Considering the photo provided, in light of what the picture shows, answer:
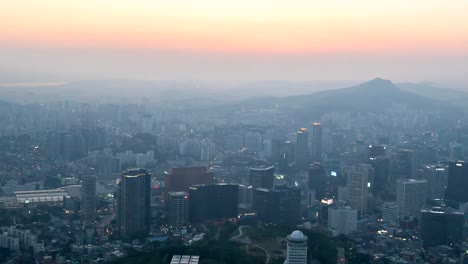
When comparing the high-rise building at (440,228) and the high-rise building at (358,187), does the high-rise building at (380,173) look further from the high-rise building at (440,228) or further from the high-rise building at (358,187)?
the high-rise building at (440,228)

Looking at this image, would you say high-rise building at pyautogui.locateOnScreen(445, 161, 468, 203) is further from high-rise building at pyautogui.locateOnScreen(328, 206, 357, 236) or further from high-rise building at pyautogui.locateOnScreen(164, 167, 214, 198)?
high-rise building at pyautogui.locateOnScreen(164, 167, 214, 198)

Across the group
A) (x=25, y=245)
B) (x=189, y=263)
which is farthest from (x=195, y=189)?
(x=189, y=263)

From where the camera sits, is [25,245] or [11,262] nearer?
[11,262]

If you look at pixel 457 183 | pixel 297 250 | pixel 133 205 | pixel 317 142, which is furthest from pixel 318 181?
pixel 297 250

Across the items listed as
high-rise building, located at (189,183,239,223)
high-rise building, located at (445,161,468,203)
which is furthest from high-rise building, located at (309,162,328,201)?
high-rise building, located at (189,183,239,223)

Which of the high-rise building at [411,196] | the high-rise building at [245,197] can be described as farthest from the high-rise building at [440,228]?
the high-rise building at [245,197]

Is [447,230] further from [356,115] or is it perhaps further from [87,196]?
[356,115]

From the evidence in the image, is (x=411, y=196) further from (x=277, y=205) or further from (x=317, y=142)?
(x=317, y=142)
